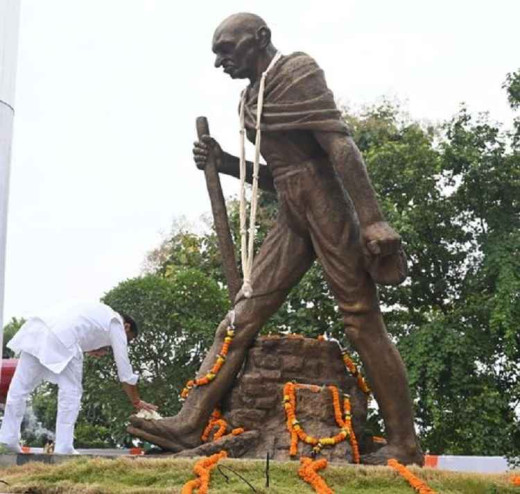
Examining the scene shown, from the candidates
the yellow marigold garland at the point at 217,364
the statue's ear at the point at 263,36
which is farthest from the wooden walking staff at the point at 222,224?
the statue's ear at the point at 263,36

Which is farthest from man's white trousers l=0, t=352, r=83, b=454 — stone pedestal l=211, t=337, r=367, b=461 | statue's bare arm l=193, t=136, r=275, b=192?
statue's bare arm l=193, t=136, r=275, b=192

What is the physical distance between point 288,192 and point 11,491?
291 cm

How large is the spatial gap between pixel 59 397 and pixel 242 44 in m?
3.14

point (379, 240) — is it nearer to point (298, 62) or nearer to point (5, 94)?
point (298, 62)

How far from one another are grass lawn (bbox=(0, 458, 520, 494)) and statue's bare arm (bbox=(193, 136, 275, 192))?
103 inches

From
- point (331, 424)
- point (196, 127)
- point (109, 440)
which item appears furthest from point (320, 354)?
point (109, 440)

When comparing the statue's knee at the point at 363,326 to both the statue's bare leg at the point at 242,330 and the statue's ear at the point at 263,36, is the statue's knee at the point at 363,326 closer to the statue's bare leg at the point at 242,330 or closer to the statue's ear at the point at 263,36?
the statue's bare leg at the point at 242,330

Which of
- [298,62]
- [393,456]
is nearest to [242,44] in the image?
[298,62]

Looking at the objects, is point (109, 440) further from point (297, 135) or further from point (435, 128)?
point (297, 135)

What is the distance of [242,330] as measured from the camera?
684 cm

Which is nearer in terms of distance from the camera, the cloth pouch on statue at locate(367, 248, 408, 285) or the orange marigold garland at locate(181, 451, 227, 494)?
the orange marigold garland at locate(181, 451, 227, 494)

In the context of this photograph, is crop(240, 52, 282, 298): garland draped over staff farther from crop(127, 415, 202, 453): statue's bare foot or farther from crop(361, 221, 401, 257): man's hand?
crop(127, 415, 202, 453): statue's bare foot

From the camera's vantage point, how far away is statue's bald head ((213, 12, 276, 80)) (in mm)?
6988

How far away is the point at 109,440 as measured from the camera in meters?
16.8
